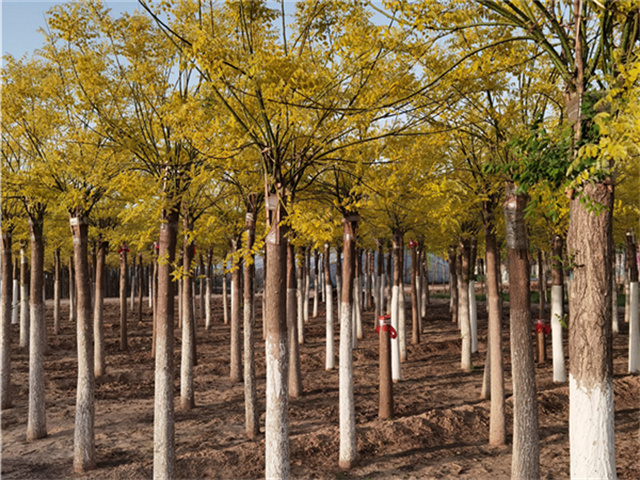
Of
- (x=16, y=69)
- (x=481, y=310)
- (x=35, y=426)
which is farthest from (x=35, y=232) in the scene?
→ (x=481, y=310)

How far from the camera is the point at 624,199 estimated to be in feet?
44.4

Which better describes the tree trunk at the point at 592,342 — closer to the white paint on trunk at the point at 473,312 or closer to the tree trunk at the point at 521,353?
the tree trunk at the point at 521,353

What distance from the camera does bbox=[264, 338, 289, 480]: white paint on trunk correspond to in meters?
6.23

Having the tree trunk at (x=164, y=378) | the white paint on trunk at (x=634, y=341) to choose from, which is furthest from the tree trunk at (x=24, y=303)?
the white paint on trunk at (x=634, y=341)

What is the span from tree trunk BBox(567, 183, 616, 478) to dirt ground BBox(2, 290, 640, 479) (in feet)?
14.1

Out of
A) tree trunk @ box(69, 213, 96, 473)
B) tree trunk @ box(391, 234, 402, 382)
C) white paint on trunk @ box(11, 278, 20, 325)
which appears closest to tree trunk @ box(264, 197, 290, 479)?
tree trunk @ box(69, 213, 96, 473)

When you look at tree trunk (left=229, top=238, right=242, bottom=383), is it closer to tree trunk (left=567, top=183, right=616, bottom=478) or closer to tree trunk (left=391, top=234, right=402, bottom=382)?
tree trunk (left=391, top=234, right=402, bottom=382)

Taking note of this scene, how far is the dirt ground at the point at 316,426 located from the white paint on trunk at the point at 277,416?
2282 mm

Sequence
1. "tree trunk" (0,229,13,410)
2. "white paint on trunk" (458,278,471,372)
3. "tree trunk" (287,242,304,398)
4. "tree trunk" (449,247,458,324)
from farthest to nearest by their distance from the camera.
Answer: "tree trunk" (449,247,458,324), "white paint on trunk" (458,278,471,372), "tree trunk" (287,242,304,398), "tree trunk" (0,229,13,410)

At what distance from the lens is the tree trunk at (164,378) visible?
25.0 feet

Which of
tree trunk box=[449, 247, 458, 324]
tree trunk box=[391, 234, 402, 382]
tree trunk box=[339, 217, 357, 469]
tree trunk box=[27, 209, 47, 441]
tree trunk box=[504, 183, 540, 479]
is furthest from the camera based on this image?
tree trunk box=[449, 247, 458, 324]

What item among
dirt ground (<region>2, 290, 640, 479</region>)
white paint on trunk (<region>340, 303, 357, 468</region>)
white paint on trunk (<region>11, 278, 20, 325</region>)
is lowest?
dirt ground (<region>2, 290, 640, 479</region>)

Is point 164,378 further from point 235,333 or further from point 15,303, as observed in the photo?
point 15,303

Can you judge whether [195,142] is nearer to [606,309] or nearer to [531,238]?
[606,309]
